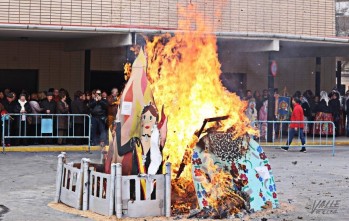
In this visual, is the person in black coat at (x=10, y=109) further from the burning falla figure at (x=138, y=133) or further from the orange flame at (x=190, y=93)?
the burning falla figure at (x=138, y=133)

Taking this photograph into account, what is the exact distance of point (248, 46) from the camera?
21.4 metres

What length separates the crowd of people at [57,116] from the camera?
18859mm

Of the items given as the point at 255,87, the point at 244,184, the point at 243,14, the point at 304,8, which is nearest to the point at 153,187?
the point at 244,184

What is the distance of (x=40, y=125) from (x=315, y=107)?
33.2 ft

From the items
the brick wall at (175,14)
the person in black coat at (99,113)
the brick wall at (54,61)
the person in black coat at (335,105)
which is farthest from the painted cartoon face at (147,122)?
the person in black coat at (335,105)

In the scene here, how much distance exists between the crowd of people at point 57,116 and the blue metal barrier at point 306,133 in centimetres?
417

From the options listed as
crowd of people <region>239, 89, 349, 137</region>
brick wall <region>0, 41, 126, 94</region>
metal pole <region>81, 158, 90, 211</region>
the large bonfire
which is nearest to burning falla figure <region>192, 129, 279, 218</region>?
the large bonfire

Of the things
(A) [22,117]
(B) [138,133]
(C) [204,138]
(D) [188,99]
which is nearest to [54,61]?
(A) [22,117]

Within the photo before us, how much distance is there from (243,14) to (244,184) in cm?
1294

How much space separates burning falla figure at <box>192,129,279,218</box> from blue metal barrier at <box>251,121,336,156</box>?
357 inches

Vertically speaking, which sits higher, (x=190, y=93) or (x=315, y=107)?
(x=190, y=93)

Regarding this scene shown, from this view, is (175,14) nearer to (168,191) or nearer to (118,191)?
(168,191)

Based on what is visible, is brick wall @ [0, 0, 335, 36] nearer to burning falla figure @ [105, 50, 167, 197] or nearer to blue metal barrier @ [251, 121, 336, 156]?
blue metal barrier @ [251, 121, 336, 156]

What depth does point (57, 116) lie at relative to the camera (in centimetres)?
1892
